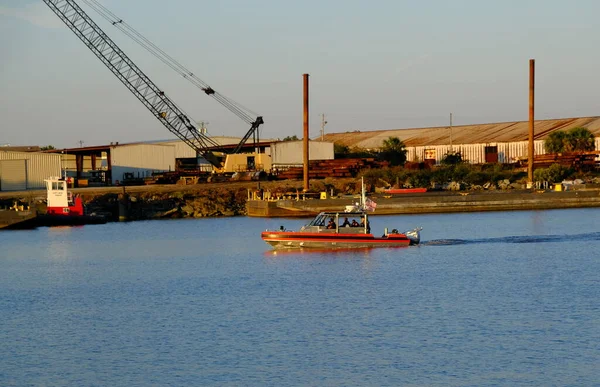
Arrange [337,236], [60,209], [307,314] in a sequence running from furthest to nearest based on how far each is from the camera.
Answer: [60,209]
[337,236]
[307,314]

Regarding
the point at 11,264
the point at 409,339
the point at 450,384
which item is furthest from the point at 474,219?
the point at 450,384

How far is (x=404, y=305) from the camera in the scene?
37.9m

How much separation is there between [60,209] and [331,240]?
116ft

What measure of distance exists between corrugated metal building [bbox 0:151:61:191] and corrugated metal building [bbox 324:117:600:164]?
47.3 m

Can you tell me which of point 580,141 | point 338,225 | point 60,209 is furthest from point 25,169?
point 580,141

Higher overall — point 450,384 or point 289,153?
point 289,153

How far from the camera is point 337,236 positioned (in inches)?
2076

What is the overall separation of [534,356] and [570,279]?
15.0 metres

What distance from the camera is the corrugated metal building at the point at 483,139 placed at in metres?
124

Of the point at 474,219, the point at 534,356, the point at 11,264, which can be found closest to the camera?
the point at 534,356

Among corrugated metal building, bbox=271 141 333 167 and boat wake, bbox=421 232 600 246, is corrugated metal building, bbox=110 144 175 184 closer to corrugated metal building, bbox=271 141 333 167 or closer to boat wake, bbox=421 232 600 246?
→ corrugated metal building, bbox=271 141 333 167

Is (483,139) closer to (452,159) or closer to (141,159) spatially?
(452,159)

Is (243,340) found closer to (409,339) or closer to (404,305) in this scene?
(409,339)

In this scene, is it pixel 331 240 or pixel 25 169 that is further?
pixel 25 169
